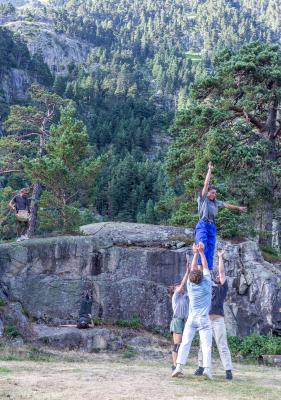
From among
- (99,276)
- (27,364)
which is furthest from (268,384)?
(99,276)

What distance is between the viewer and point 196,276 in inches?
310

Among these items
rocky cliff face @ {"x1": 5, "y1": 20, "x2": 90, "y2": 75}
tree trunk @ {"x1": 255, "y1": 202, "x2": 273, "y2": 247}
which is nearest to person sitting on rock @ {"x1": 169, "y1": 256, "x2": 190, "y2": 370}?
tree trunk @ {"x1": 255, "y1": 202, "x2": 273, "y2": 247}

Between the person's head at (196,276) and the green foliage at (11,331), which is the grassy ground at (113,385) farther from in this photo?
the green foliage at (11,331)

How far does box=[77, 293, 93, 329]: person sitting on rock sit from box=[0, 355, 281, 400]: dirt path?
4761mm

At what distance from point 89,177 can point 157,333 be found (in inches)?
364

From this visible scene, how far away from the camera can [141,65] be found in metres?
160

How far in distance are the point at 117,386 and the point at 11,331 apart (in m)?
6.98

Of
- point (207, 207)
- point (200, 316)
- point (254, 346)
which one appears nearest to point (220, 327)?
point (200, 316)

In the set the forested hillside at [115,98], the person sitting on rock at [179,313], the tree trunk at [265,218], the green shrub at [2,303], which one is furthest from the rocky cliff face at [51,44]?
the person sitting on rock at [179,313]

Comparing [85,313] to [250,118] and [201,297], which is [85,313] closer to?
[201,297]

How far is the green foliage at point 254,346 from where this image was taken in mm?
14289

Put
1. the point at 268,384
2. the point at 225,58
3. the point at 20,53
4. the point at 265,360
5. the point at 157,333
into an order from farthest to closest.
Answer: the point at 20,53
the point at 225,58
the point at 157,333
the point at 265,360
the point at 268,384

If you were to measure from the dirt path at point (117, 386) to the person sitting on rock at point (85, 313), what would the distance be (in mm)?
4761

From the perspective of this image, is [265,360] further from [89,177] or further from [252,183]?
[89,177]
